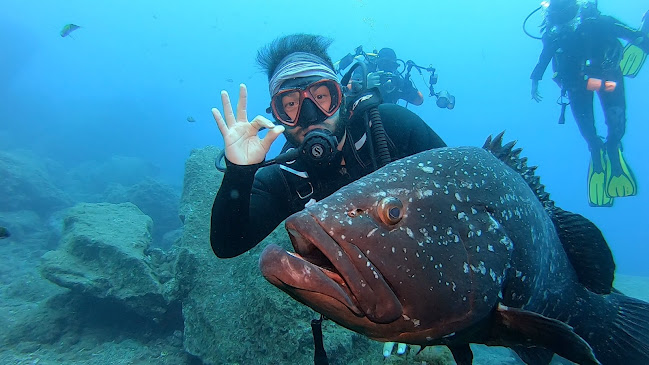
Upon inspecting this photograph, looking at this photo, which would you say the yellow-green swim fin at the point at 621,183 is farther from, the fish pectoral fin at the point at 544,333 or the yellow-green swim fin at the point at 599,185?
the fish pectoral fin at the point at 544,333

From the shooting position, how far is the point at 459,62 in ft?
468

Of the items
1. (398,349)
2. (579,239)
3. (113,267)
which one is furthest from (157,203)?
(579,239)

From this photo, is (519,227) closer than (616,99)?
Yes

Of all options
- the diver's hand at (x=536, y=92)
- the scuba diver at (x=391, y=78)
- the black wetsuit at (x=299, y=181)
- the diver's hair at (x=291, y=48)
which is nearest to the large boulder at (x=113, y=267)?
the black wetsuit at (x=299, y=181)

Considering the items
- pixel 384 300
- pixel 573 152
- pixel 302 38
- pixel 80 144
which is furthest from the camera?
pixel 573 152

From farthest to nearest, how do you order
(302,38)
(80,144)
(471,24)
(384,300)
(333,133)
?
1. (471,24)
2. (80,144)
3. (302,38)
4. (333,133)
5. (384,300)

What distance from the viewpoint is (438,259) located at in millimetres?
1732

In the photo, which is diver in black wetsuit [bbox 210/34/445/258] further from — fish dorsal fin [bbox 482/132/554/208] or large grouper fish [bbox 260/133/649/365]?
large grouper fish [bbox 260/133/649/365]

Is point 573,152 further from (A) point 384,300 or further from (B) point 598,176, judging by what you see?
(A) point 384,300

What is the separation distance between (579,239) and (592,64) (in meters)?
10.1

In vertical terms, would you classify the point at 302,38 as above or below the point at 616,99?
below

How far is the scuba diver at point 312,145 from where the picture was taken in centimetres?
328

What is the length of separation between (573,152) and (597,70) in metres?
144

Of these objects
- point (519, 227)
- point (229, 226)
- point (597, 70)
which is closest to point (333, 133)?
point (229, 226)
